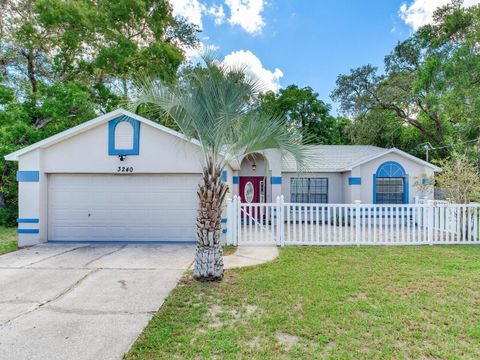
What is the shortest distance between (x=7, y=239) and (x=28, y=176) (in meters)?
2.87

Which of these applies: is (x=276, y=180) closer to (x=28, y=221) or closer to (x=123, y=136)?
(x=123, y=136)

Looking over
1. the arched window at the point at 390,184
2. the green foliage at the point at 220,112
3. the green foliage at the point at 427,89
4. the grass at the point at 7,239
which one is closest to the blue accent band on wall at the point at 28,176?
the grass at the point at 7,239

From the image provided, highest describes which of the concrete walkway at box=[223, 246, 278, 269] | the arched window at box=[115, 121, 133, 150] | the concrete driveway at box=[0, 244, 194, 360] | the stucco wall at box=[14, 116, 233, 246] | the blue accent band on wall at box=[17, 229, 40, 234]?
the arched window at box=[115, 121, 133, 150]

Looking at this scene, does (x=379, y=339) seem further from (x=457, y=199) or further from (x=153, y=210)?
(x=457, y=199)

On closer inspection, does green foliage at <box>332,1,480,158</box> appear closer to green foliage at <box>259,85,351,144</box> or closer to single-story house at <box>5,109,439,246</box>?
green foliage at <box>259,85,351,144</box>

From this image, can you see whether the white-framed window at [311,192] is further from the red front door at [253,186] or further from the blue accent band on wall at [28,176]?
the blue accent band on wall at [28,176]

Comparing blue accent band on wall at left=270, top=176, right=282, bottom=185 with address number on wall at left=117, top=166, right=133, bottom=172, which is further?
blue accent band on wall at left=270, top=176, right=282, bottom=185

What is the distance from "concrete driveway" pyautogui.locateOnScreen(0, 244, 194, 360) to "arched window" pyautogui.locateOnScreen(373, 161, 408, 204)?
10353mm

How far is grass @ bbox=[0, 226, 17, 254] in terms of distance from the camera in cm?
870

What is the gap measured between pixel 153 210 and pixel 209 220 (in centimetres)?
471

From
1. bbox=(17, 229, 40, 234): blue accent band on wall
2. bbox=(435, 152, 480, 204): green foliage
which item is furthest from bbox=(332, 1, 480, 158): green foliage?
bbox=(17, 229, 40, 234): blue accent band on wall

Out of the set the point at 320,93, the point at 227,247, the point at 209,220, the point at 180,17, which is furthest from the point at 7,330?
the point at 320,93

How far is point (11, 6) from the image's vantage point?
15.0 m

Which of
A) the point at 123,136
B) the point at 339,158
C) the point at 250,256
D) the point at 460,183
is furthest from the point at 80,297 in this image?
the point at 339,158
